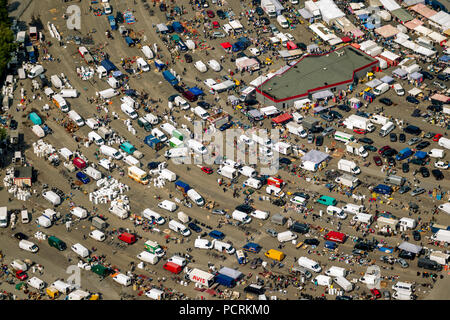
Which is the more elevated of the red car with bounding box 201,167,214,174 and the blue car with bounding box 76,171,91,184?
the blue car with bounding box 76,171,91,184

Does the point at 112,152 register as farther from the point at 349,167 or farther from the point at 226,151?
the point at 349,167

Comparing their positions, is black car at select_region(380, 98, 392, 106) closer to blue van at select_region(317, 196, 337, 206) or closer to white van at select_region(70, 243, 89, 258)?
blue van at select_region(317, 196, 337, 206)

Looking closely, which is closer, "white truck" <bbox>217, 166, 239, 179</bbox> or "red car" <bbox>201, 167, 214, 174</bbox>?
"white truck" <bbox>217, 166, 239, 179</bbox>

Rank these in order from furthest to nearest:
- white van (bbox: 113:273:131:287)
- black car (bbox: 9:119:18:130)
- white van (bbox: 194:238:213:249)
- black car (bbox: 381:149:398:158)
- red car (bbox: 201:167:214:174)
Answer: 1. black car (bbox: 9:119:18:130)
2. black car (bbox: 381:149:398:158)
3. red car (bbox: 201:167:214:174)
4. white van (bbox: 194:238:213:249)
5. white van (bbox: 113:273:131:287)

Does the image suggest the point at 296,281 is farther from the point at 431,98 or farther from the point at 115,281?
the point at 431,98

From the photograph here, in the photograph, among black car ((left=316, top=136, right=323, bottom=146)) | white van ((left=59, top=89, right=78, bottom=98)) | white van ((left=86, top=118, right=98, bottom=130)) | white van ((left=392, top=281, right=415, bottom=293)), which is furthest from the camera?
white van ((left=59, top=89, right=78, bottom=98))

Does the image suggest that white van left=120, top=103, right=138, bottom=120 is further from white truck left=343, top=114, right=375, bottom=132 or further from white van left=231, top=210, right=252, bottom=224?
white truck left=343, top=114, right=375, bottom=132

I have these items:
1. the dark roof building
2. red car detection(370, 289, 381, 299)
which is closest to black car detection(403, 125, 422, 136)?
the dark roof building

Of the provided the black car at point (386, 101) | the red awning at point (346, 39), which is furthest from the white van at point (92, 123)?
the red awning at point (346, 39)

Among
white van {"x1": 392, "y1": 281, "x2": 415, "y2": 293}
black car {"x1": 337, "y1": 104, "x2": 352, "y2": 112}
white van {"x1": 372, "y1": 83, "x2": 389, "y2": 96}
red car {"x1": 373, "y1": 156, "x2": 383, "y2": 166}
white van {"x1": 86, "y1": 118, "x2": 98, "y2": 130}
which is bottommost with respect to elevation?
white van {"x1": 392, "y1": 281, "x2": 415, "y2": 293}
